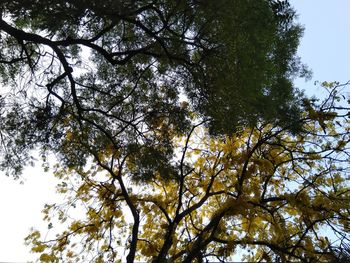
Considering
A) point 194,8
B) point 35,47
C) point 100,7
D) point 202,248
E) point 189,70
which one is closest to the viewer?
point 100,7

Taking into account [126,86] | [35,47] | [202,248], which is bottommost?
[202,248]

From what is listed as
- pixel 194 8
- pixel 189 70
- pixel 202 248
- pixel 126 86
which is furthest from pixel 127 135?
pixel 194 8

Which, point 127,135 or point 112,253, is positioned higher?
point 127,135

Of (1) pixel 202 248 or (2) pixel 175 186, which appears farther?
(2) pixel 175 186

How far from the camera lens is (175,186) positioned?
7.72 m

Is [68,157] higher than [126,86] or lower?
lower

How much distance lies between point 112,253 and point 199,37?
417 cm

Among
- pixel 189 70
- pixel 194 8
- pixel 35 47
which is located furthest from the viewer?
pixel 35 47

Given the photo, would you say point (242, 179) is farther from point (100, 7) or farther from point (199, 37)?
point (100, 7)

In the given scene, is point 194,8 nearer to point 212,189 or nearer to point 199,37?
point 199,37

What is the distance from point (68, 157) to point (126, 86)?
1.44m

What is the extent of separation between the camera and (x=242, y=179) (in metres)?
6.49

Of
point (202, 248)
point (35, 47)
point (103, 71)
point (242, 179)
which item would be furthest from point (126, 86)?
point (202, 248)

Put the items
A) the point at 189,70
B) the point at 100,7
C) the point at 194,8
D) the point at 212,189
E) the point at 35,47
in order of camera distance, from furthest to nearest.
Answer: the point at 212,189
the point at 35,47
the point at 189,70
the point at 194,8
the point at 100,7
